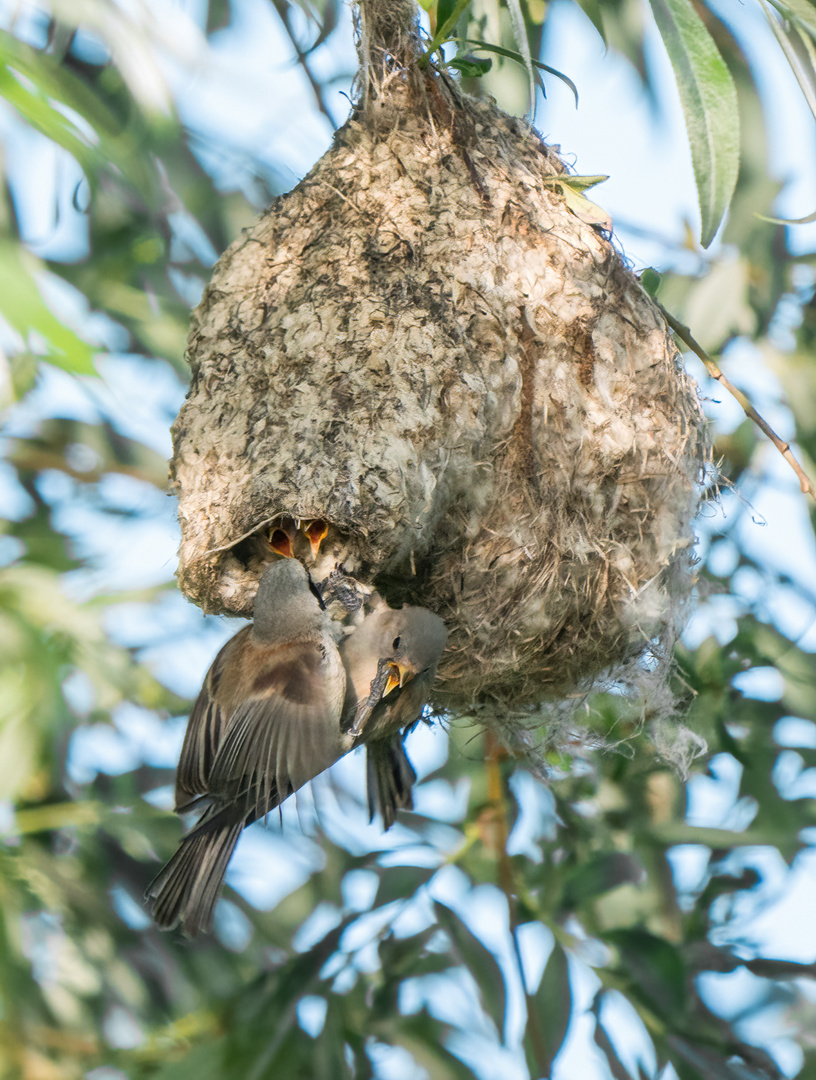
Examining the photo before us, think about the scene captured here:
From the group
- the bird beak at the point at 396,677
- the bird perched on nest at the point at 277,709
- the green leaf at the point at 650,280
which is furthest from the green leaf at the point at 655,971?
the green leaf at the point at 650,280

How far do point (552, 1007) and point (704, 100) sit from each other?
2453mm

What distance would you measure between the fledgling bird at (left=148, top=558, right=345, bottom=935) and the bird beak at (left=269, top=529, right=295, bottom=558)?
176 mm

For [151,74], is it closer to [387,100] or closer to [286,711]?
[387,100]

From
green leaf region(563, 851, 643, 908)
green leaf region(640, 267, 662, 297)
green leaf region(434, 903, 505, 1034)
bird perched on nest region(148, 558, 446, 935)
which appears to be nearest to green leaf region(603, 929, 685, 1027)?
green leaf region(563, 851, 643, 908)

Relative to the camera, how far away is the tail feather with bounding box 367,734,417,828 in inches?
118

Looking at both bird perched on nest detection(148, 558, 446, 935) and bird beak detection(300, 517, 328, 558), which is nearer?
bird perched on nest detection(148, 558, 446, 935)

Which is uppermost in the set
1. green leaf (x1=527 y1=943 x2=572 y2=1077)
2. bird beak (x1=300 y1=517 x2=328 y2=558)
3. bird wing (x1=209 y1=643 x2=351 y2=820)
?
bird beak (x1=300 y1=517 x2=328 y2=558)

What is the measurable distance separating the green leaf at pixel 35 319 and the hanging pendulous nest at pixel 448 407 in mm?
857

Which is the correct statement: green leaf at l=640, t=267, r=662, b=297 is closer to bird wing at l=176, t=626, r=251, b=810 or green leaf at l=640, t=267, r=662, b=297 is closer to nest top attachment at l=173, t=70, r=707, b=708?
nest top attachment at l=173, t=70, r=707, b=708

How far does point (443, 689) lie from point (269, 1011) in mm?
1336

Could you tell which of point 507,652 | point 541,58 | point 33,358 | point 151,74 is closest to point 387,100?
point 541,58

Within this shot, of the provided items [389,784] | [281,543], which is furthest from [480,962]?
[281,543]

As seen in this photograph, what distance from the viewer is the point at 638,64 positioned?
3738 mm

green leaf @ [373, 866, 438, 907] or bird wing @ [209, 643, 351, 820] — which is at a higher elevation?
bird wing @ [209, 643, 351, 820]
